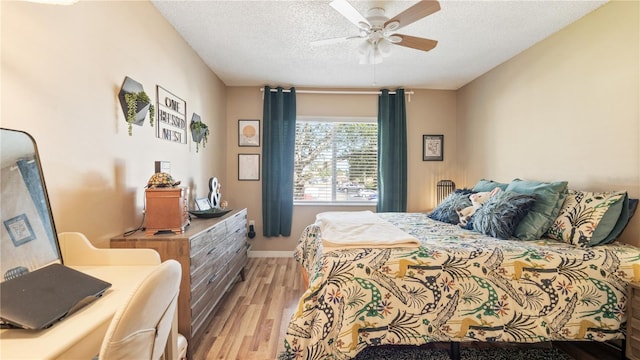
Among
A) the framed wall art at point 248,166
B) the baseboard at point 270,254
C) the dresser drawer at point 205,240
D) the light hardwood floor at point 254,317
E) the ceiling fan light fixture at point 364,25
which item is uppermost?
the ceiling fan light fixture at point 364,25

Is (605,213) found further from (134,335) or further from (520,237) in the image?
(134,335)

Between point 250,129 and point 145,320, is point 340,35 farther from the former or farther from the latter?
point 145,320

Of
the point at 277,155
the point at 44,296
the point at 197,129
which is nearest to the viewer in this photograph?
the point at 44,296

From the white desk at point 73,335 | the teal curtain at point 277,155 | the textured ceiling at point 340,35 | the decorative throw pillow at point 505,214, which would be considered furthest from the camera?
the teal curtain at point 277,155

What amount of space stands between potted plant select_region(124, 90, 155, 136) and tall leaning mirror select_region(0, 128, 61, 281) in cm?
75

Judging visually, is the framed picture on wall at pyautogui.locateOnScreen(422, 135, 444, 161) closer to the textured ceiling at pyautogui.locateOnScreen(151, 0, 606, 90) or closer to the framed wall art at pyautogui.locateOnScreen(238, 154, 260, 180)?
the textured ceiling at pyautogui.locateOnScreen(151, 0, 606, 90)

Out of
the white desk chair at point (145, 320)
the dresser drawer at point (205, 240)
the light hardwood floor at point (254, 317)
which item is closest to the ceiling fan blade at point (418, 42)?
the dresser drawer at point (205, 240)

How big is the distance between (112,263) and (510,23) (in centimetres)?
326

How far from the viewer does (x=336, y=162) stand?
4148mm

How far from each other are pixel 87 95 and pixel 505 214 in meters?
2.74

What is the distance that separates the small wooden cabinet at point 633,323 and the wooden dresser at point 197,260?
253 centimetres

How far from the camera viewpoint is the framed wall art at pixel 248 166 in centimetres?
400

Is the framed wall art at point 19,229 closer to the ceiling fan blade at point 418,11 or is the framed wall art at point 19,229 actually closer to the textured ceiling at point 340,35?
the textured ceiling at point 340,35

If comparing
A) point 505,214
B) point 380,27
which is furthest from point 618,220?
point 380,27
